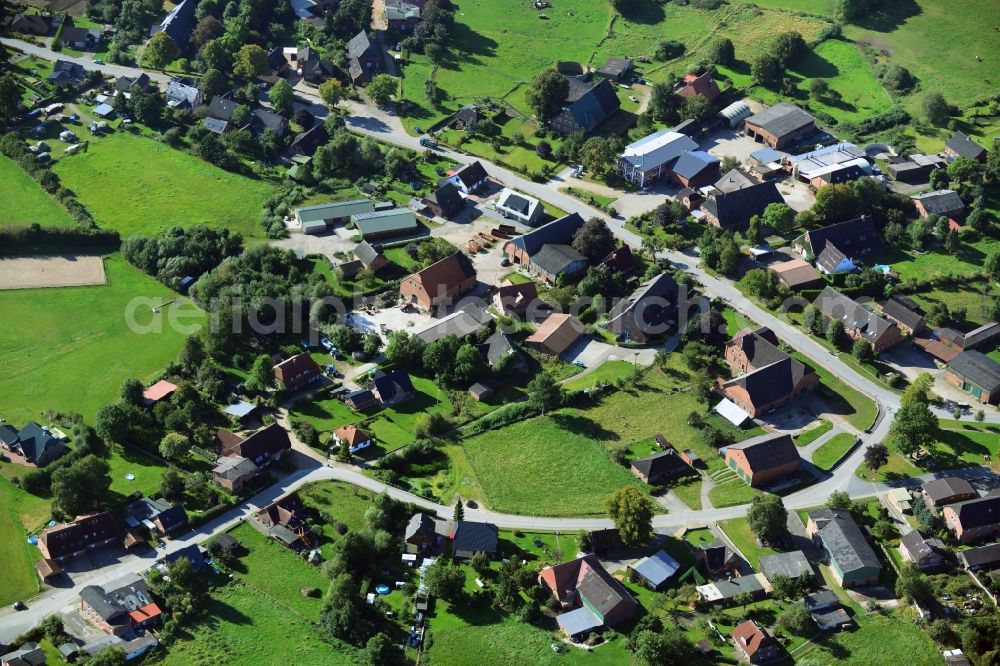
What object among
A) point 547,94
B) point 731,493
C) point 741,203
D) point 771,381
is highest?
point 547,94

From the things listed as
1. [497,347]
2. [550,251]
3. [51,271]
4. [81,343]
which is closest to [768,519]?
[497,347]

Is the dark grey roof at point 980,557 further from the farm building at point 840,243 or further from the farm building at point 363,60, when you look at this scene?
the farm building at point 363,60

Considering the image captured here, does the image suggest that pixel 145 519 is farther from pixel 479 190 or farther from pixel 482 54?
pixel 482 54

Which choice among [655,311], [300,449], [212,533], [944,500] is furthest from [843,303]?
[212,533]

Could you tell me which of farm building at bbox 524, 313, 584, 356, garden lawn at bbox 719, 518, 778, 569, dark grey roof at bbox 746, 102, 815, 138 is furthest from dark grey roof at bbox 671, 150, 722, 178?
garden lawn at bbox 719, 518, 778, 569

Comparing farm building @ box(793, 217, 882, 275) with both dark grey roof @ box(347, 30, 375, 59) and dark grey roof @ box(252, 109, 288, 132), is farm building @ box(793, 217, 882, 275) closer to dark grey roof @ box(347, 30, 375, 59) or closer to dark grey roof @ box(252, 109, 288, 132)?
dark grey roof @ box(252, 109, 288, 132)

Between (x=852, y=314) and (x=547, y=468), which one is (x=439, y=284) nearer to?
(x=547, y=468)
